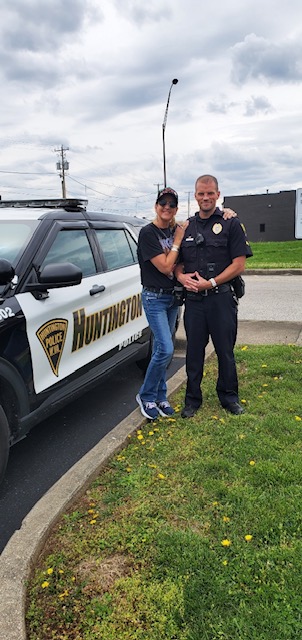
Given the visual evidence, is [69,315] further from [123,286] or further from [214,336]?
[214,336]

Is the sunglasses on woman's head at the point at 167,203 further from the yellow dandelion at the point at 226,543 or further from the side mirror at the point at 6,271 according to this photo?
the yellow dandelion at the point at 226,543

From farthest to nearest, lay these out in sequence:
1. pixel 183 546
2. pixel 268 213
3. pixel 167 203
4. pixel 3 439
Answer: pixel 268 213
pixel 167 203
pixel 3 439
pixel 183 546

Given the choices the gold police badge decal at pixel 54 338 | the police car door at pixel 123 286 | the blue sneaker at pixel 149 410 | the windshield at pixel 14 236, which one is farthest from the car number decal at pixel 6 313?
the blue sneaker at pixel 149 410

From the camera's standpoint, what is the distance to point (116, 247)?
180 inches

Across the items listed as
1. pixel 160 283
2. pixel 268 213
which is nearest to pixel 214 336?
pixel 160 283

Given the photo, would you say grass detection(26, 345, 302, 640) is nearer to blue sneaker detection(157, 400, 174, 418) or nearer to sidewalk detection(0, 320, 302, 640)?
sidewalk detection(0, 320, 302, 640)

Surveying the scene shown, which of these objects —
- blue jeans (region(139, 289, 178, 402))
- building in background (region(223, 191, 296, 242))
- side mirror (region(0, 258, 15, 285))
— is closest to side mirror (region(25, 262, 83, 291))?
side mirror (region(0, 258, 15, 285))

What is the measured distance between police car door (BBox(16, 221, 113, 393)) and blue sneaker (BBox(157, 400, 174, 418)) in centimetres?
61

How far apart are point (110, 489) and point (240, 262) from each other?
1805mm

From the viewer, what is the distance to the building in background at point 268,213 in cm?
5212

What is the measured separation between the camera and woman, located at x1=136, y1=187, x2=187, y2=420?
357 centimetres

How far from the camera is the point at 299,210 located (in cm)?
509

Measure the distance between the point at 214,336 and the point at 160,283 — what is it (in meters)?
0.59

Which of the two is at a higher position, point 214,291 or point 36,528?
point 214,291
